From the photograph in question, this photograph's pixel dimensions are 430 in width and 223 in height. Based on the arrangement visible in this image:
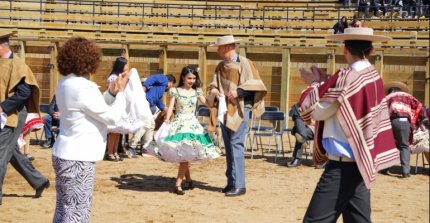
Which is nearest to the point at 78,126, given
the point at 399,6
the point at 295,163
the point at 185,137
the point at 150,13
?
the point at 185,137

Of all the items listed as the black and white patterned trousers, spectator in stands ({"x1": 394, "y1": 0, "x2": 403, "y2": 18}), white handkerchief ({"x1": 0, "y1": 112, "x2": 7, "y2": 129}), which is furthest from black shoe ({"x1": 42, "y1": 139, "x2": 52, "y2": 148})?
spectator in stands ({"x1": 394, "y1": 0, "x2": 403, "y2": 18})

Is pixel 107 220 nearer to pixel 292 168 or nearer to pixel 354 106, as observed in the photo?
pixel 354 106

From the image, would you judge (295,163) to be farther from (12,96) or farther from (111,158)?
(12,96)

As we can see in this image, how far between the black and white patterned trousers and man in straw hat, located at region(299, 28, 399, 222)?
1.62 meters

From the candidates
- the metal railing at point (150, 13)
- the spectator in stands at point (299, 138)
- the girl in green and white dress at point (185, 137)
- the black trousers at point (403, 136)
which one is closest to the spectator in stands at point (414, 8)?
the metal railing at point (150, 13)

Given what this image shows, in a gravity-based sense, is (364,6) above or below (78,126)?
above

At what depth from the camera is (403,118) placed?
11445 mm

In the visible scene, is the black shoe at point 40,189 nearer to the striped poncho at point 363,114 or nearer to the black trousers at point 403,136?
the striped poncho at point 363,114

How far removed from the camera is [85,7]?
1022 inches

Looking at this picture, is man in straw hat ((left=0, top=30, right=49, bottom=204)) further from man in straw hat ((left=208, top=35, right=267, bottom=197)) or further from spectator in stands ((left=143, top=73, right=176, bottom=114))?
spectator in stands ((left=143, top=73, right=176, bottom=114))

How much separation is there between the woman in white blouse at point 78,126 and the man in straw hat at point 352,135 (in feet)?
5.09

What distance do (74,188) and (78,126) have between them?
460 millimetres

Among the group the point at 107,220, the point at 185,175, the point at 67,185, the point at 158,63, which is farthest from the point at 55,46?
the point at 67,185

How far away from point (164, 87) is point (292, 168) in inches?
121
